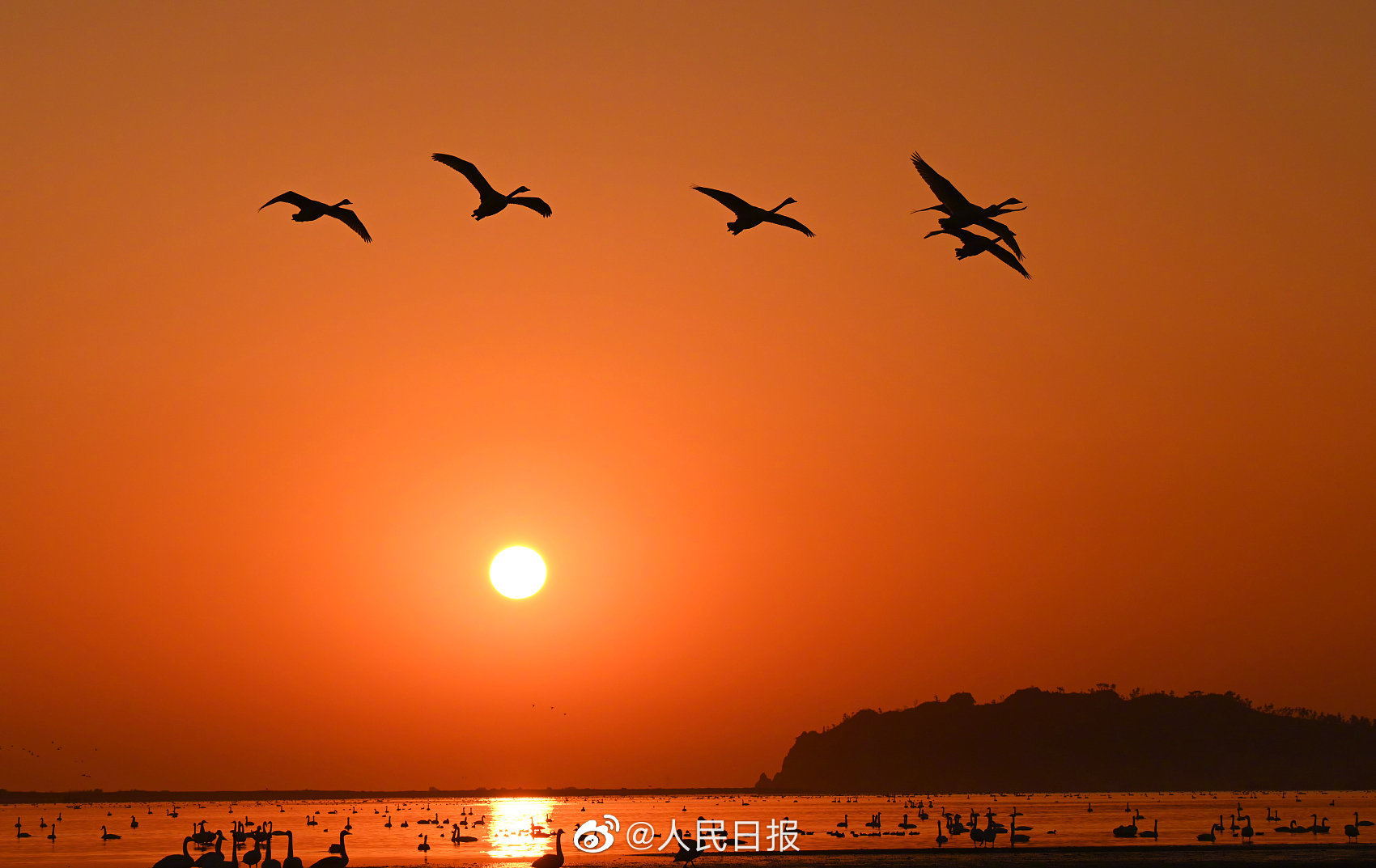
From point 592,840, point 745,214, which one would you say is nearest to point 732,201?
point 745,214

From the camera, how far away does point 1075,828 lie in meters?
139

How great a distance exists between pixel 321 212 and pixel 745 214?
10859mm

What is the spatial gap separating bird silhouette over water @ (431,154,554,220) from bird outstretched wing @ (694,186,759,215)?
4.45m

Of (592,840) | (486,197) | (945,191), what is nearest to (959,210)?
(945,191)

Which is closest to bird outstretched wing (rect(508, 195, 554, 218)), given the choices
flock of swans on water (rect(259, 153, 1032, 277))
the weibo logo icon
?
flock of swans on water (rect(259, 153, 1032, 277))

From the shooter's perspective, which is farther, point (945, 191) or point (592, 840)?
point (592, 840)

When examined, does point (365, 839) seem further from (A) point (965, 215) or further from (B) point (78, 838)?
(A) point (965, 215)

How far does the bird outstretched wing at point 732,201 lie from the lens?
114 ft

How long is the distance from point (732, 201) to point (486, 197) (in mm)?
6303

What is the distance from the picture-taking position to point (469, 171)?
33625 millimetres

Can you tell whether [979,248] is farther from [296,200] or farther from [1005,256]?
[296,200]

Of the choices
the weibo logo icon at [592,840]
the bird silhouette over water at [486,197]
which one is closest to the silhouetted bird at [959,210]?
the bird silhouette over water at [486,197]

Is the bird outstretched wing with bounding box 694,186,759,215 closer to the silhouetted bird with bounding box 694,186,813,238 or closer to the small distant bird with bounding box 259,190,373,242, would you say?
the silhouetted bird with bounding box 694,186,813,238

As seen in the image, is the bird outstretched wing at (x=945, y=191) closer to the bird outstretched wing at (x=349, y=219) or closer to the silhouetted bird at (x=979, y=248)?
the silhouetted bird at (x=979, y=248)
